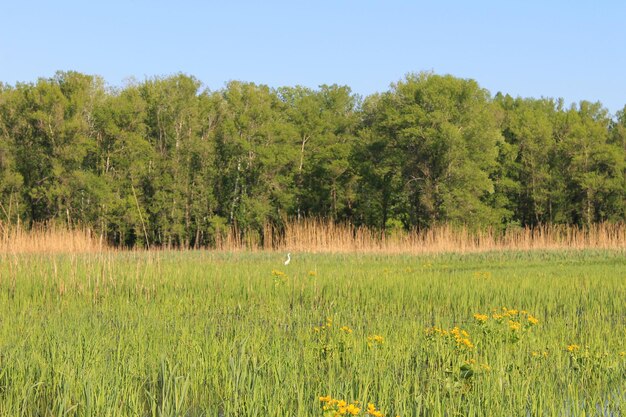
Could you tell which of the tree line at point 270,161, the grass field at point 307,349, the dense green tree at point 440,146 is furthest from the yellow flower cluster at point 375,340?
the dense green tree at point 440,146

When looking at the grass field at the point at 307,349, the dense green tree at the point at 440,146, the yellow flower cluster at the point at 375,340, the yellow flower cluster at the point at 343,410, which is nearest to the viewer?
the yellow flower cluster at the point at 343,410

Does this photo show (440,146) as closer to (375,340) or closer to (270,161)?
(270,161)

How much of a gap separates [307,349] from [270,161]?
1410 inches

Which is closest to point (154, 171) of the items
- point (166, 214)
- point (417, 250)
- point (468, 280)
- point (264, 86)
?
point (166, 214)

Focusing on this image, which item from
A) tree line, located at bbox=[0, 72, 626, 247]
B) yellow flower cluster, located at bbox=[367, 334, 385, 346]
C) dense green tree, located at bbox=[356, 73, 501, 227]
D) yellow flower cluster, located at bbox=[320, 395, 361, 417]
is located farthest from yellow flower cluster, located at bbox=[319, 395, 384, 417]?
dense green tree, located at bbox=[356, 73, 501, 227]

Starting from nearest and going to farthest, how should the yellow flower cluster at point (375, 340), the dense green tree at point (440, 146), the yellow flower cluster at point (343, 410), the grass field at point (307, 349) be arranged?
the yellow flower cluster at point (343, 410)
the grass field at point (307, 349)
the yellow flower cluster at point (375, 340)
the dense green tree at point (440, 146)

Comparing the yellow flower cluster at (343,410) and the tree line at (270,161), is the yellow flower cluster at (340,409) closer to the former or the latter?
the yellow flower cluster at (343,410)

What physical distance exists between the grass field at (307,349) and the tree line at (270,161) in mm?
26626

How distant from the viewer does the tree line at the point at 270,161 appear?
38.7 meters

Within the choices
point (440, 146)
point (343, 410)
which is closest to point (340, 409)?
point (343, 410)

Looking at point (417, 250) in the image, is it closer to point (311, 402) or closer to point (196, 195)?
point (311, 402)

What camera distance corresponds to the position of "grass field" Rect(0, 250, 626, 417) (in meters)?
5.05

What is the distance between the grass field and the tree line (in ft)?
87.4

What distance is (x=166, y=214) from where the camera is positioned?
4069 cm
